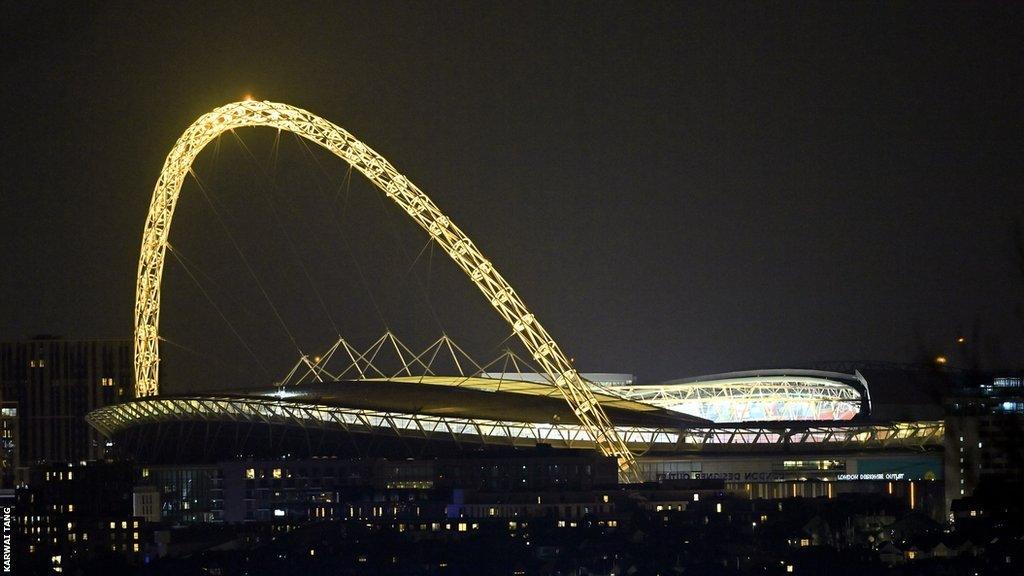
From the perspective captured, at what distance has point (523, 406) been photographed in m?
114

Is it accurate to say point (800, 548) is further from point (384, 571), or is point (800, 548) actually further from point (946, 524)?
point (384, 571)

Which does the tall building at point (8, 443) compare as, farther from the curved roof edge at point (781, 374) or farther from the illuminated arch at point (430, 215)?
the illuminated arch at point (430, 215)

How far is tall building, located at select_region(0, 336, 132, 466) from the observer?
182 meters

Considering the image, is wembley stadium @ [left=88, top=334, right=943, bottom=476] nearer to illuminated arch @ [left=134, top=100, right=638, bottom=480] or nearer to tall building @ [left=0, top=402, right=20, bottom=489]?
illuminated arch @ [left=134, top=100, right=638, bottom=480]

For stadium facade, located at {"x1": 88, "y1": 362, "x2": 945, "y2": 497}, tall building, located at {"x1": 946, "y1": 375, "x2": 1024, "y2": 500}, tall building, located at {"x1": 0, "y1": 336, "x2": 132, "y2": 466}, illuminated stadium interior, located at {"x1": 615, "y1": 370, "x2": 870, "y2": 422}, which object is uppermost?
tall building, located at {"x1": 0, "y1": 336, "x2": 132, "y2": 466}

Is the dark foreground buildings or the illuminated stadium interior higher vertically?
the illuminated stadium interior

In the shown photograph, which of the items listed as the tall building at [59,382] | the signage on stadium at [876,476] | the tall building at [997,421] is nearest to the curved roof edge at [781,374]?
the signage on stadium at [876,476]

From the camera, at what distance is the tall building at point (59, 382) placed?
18238 cm

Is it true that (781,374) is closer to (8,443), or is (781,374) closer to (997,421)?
(8,443)

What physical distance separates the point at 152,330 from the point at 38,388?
64.6m

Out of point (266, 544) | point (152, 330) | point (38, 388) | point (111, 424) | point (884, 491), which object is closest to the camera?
point (266, 544)

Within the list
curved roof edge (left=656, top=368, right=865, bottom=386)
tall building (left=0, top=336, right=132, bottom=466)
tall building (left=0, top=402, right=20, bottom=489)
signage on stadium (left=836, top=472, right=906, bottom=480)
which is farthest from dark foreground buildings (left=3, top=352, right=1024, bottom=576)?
tall building (left=0, top=336, right=132, bottom=466)

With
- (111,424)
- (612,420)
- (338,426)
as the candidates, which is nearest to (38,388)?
(111,424)

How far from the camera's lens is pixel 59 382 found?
184750 millimetres
